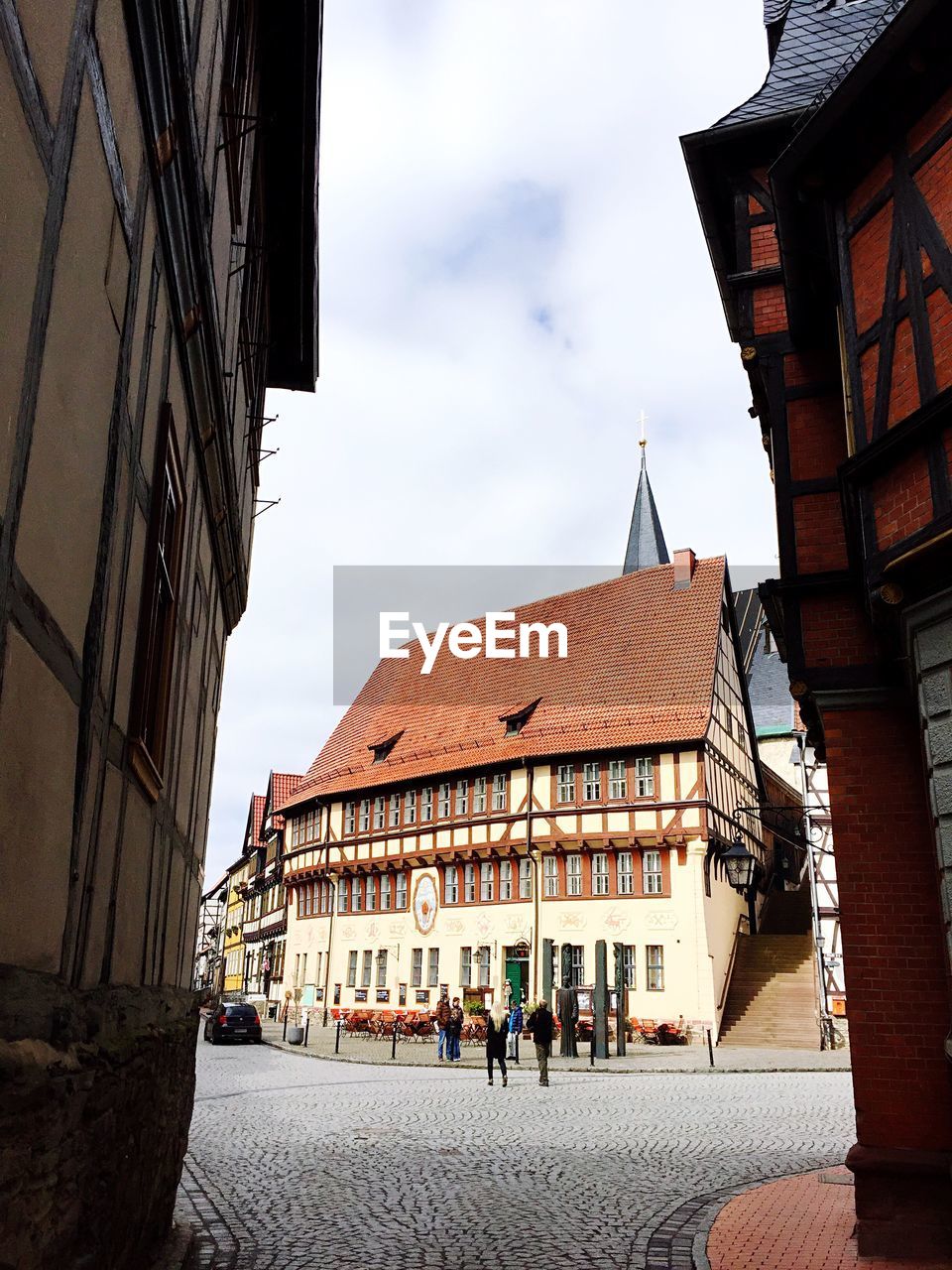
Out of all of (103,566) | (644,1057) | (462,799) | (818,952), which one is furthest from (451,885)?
(103,566)

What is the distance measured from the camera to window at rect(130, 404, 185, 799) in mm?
4941

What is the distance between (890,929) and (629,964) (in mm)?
Result: 23210

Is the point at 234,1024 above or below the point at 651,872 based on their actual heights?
below

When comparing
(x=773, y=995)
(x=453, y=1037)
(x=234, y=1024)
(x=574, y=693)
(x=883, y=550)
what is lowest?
(x=234, y=1024)

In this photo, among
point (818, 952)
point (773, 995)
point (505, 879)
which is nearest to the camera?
point (818, 952)

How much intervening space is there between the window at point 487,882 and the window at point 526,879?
4.16 ft

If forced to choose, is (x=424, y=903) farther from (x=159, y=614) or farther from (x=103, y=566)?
(x=103, y=566)

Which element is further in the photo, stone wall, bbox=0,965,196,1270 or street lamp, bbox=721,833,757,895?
street lamp, bbox=721,833,757,895

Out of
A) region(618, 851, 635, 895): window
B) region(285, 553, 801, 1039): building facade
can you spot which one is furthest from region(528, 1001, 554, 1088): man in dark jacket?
region(618, 851, 635, 895): window

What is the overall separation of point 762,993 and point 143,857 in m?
27.2

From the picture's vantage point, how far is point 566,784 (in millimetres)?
32375

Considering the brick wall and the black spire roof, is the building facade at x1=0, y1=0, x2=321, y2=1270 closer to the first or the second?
the brick wall

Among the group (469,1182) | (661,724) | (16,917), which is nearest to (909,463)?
(16,917)

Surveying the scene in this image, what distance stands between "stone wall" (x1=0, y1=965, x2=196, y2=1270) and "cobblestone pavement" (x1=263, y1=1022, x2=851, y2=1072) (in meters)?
17.7
